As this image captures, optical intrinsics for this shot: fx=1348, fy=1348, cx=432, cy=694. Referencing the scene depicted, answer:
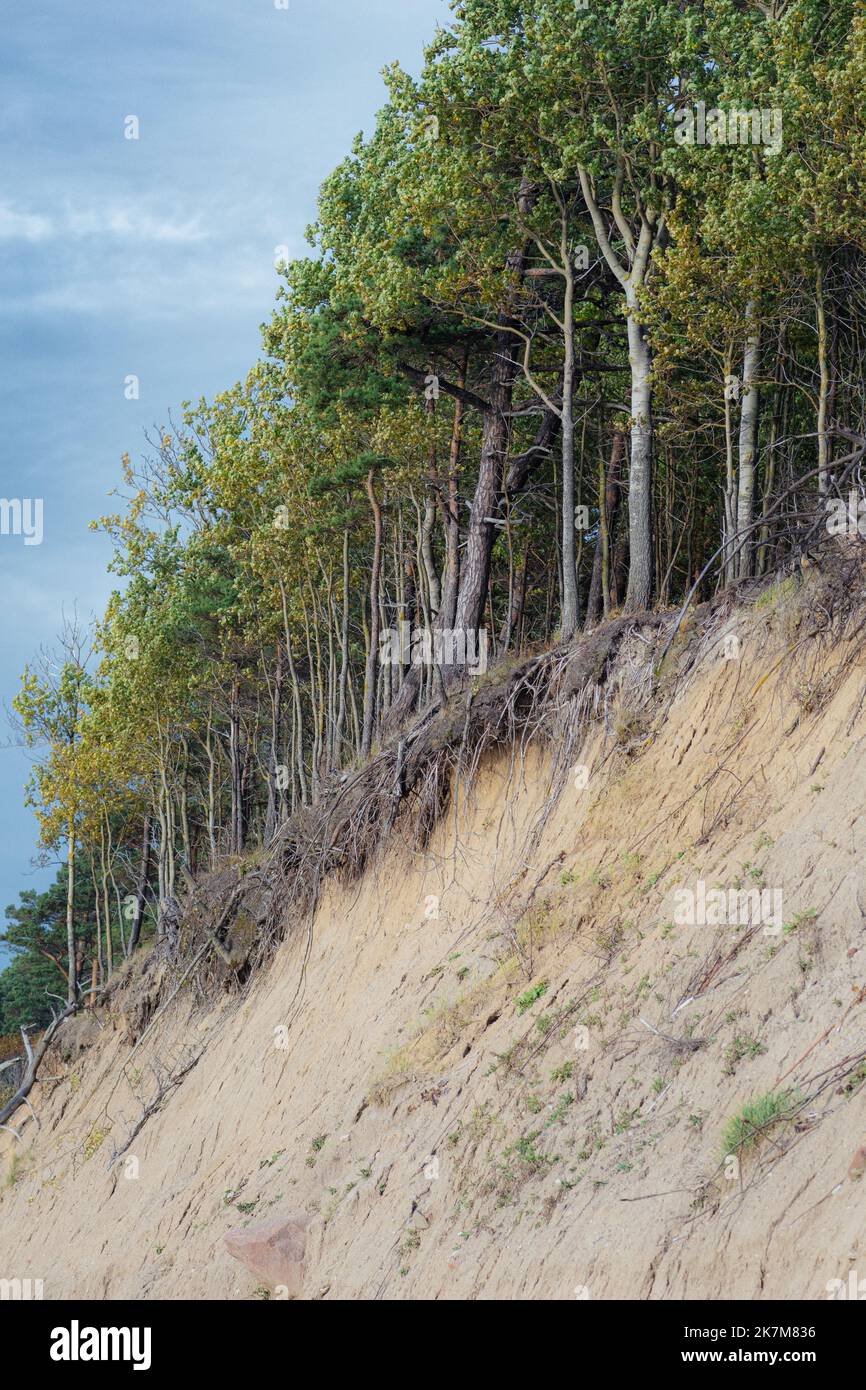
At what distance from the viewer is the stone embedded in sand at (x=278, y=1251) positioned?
47.5ft

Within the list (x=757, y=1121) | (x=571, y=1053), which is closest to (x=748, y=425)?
(x=571, y=1053)

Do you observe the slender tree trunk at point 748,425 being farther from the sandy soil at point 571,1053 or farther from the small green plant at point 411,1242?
the small green plant at point 411,1242

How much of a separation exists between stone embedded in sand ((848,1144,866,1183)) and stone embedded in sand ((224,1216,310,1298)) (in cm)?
772

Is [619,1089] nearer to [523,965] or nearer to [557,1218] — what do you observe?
[557,1218]

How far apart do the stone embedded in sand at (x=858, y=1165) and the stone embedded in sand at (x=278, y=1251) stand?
7.72 metres

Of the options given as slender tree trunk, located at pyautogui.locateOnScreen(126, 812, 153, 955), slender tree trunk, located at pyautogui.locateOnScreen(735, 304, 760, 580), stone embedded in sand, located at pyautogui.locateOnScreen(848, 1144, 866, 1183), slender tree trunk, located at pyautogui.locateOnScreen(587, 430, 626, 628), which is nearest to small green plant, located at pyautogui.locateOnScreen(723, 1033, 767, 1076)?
stone embedded in sand, located at pyautogui.locateOnScreen(848, 1144, 866, 1183)

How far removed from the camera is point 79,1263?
67.9ft

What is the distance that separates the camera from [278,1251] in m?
14.6

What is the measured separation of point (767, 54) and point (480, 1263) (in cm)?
1568

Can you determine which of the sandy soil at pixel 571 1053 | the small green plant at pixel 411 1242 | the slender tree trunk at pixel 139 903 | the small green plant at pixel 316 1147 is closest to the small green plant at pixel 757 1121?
the sandy soil at pixel 571 1053

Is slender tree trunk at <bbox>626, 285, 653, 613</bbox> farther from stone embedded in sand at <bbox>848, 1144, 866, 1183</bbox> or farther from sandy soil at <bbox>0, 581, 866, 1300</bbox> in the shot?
stone embedded in sand at <bbox>848, 1144, 866, 1183</bbox>

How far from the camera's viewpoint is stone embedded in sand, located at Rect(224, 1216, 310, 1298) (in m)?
14.5

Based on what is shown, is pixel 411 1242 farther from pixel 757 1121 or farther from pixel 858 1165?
pixel 858 1165

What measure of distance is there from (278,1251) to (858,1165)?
8.14 m
